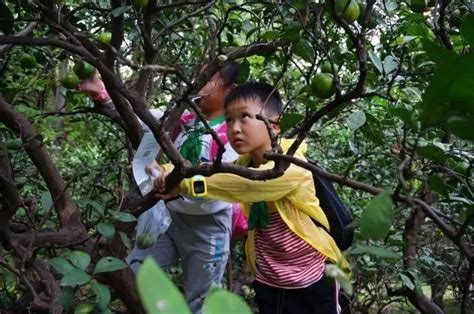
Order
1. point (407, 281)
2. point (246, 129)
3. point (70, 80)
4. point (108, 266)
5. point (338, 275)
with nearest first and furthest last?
point (338, 275), point (108, 266), point (246, 129), point (70, 80), point (407, 281)

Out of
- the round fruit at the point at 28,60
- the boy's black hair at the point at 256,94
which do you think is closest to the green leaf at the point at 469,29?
the boy's black hair at the point at 256,94

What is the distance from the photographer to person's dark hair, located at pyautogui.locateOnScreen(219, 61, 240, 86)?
1.90 meters

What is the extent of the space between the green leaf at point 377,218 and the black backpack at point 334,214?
3.10 feet

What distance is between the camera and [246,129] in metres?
1.51

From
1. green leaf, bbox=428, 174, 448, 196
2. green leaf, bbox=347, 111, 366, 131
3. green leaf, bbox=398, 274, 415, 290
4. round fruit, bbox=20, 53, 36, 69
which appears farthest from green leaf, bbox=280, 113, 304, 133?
round fruit, bbox=20, 53, 36, 69

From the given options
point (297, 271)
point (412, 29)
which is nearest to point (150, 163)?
point (297, 271)

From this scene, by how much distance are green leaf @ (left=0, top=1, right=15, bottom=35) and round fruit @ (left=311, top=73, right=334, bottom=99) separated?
2.35 feet

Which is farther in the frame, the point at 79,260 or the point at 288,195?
the point at 288,195

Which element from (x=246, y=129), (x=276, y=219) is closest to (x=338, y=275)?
(x=246, y=129)

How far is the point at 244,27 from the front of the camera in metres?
1.85

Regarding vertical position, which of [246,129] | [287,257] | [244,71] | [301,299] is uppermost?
[244,71]

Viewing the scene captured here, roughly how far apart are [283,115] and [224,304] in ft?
2.49

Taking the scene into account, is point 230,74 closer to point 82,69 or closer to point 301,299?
point 82,69

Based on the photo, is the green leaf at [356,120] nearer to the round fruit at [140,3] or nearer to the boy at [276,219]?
the boy at [276,219]
